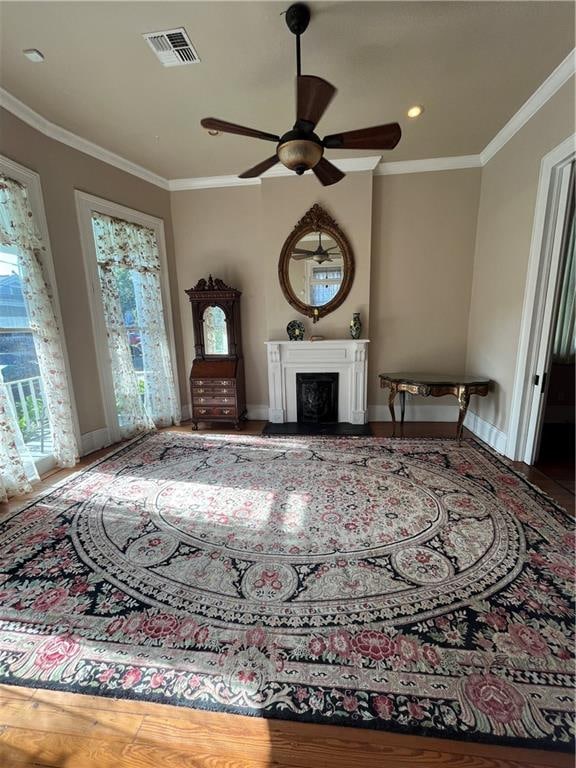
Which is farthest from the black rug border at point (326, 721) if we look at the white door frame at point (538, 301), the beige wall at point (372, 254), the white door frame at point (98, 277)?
the beige wall at point (372, 254)

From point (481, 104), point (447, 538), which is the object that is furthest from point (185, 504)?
point (481, 104)

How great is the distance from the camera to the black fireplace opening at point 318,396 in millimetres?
4180

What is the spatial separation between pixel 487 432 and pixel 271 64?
383 cm

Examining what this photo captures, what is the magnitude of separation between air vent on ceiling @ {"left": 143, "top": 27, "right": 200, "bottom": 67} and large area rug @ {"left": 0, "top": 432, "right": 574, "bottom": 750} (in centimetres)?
313

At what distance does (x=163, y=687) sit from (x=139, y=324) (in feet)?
11.9

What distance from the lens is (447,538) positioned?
6.52 feet

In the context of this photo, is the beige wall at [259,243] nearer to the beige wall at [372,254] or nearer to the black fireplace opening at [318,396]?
the beige wall at [372,254]

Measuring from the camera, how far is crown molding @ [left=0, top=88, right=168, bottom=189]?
8.50 ft

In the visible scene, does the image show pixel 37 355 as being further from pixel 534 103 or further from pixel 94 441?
pixel 534 103

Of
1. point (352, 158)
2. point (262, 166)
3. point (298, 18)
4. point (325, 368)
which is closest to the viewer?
point (298, 18)

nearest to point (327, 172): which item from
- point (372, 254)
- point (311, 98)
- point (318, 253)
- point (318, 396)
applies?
point (311, 98)

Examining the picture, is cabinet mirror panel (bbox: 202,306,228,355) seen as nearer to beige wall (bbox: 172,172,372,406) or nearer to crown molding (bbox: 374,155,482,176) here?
beige wall (bbox: 172,172,372,406)

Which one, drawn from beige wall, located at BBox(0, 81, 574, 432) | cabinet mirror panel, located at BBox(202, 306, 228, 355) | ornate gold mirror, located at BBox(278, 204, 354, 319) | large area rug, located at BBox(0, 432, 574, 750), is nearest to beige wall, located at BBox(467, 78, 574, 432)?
beige wall, located at BBox(0, 81, 574, 432)

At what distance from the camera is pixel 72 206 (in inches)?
126
